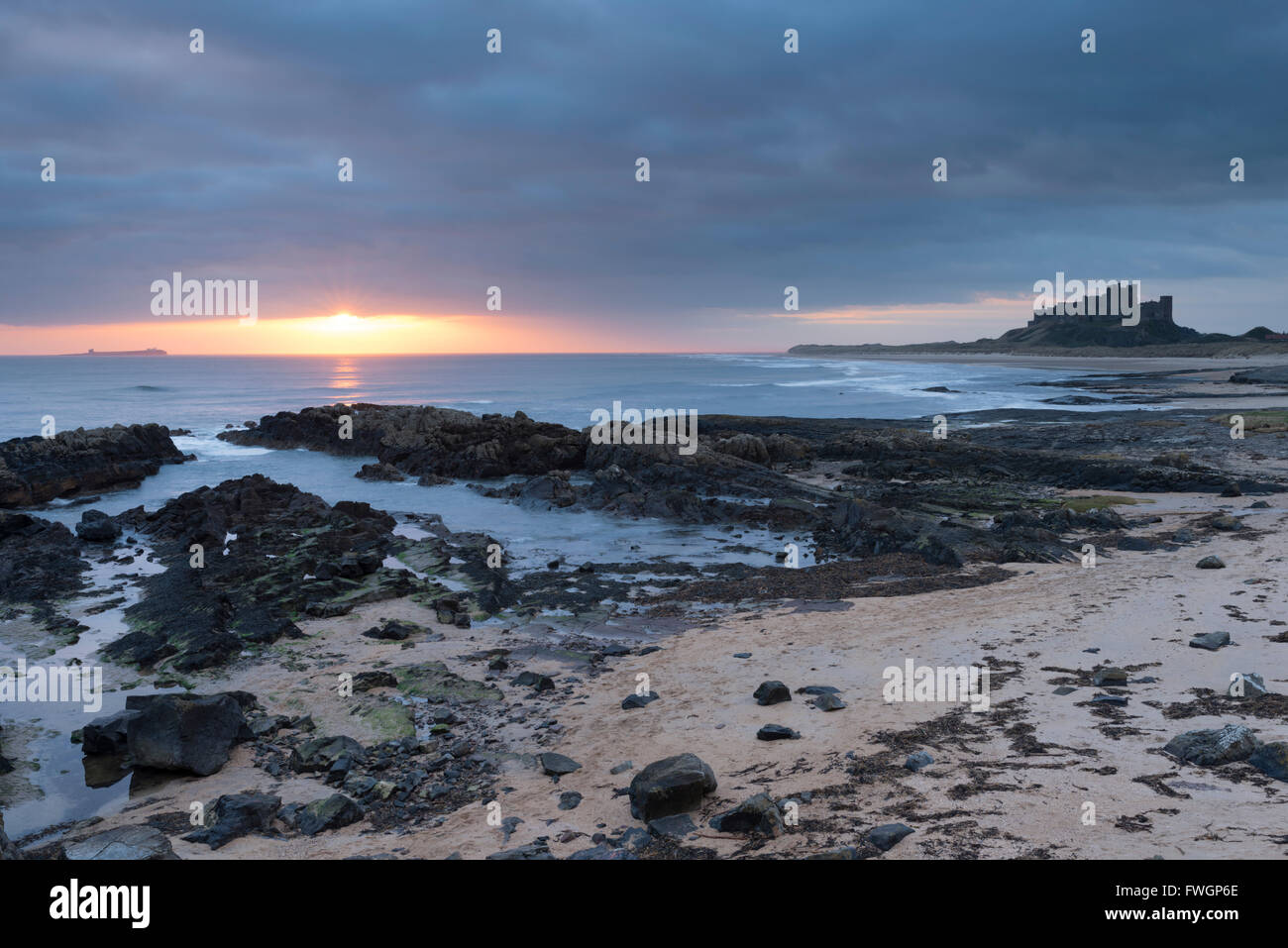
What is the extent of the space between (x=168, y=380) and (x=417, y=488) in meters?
126

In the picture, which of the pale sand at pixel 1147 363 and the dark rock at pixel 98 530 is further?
the pale sand at pixel 1147 363

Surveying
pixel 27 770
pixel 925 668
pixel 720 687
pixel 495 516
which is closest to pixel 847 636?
pixel 925 668

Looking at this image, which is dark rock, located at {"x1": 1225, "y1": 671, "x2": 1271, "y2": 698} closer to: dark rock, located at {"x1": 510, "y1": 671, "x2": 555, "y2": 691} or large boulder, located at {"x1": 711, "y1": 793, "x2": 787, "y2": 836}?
large boulder, located at {"x1": 711, "y1": 793, "x2": 787, "y2": 836}

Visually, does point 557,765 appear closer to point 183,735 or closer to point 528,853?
point 528,853

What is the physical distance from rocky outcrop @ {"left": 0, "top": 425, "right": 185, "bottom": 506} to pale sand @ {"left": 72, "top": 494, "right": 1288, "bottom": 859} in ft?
68.0

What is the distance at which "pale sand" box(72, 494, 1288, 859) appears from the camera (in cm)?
617

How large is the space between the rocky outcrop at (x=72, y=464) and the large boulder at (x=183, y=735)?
24098 millimetres

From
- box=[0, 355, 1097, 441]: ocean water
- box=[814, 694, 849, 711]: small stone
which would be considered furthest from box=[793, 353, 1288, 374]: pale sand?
box=[814, 694, 849, 711]: small stone

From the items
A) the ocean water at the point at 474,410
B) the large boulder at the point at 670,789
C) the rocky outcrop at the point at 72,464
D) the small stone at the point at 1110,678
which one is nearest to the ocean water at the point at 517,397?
the ocean water at the point at 474,410

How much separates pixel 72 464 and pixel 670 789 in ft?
107

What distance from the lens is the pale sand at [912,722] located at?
6168 mm

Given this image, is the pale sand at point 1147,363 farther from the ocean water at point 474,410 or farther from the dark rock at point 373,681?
the dark rock at point 373,681

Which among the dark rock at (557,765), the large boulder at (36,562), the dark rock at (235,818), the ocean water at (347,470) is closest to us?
the dark rock at (235,818)
